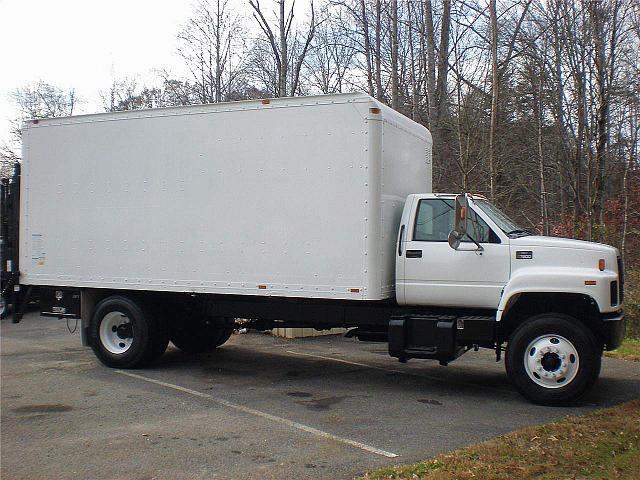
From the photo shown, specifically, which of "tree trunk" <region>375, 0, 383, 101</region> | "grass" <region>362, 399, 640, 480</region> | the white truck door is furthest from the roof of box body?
"tree trunk" <region>375, 0, 383, 101</region>

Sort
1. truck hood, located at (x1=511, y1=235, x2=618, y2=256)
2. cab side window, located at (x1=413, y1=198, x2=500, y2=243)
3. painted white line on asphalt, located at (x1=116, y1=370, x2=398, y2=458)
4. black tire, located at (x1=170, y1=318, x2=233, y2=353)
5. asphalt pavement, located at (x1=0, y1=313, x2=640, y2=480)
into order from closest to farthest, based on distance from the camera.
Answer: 1. asphalt pavement, located at (x1=0, y1=313, x2=640, y2=480)
2. painted white line on asphalt, located at (x1=116, y1=370, x2=398, y2=458)
3. truck hood, located at (x1=511, y1=235, x2=618, y2=256)
4. cab side window, located at (x1=413, y1=198, x2=500, y2=243)
5. black tire, located at (x1=170, y1=318, x2=233, y2=353)

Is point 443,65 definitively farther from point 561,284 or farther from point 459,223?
point 561,284

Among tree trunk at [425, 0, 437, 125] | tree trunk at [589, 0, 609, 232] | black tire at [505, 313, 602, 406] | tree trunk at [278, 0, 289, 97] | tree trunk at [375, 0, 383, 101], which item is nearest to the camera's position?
black tire at [505, 313, 602, 406]

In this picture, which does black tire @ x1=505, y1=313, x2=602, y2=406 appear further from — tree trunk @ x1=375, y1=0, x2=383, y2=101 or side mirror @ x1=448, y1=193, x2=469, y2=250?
tree trunk @ x1=375, y1=0, x2=383, y2=101

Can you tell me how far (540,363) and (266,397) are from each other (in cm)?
323

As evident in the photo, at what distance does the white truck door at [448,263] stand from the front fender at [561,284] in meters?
0.18

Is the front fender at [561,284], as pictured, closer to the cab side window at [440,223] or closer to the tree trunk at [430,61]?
the cab side window at [440,223]

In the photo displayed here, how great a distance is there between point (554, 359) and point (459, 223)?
1884mm

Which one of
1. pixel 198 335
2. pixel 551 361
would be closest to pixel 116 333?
pixel 198 335

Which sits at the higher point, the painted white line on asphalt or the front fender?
the front fender

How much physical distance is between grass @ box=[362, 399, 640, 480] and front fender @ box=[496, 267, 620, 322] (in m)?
1.47

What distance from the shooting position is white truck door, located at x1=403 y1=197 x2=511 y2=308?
824 cm

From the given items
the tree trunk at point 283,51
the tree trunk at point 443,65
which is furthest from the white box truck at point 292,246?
the tree trunk at point 283,51

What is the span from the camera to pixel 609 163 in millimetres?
16609
